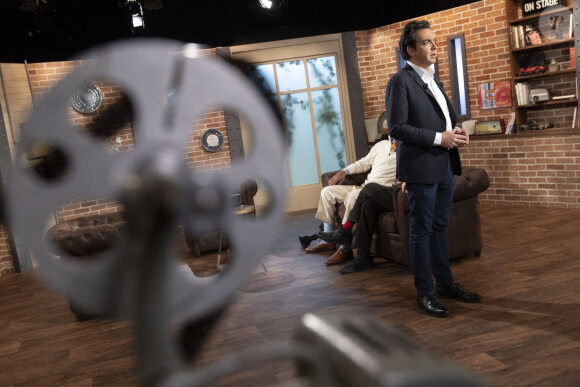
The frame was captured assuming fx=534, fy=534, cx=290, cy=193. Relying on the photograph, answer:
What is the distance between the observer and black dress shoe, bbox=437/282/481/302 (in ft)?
10.5

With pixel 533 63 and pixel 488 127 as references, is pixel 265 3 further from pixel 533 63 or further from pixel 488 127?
pixel 488 127

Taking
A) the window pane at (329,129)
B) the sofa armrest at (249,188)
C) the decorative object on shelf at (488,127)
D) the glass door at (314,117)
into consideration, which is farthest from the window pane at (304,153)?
the sofa armrest at (249,188)

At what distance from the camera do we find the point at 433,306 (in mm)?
3051

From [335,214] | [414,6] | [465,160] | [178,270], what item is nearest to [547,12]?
[414,6]

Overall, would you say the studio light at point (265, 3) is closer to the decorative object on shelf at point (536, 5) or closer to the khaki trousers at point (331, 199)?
the khaki trousers at point (331, 199)

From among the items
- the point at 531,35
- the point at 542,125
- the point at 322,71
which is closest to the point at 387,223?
the point at 542,125

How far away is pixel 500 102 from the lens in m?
5.98

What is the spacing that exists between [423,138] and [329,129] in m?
4.68

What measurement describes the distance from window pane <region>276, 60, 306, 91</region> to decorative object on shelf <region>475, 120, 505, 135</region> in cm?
238

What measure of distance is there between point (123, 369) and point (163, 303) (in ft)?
9.23

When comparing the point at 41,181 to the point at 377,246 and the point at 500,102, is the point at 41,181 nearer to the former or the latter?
the point at 377,246

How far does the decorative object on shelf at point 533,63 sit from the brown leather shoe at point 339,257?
2.93 metres

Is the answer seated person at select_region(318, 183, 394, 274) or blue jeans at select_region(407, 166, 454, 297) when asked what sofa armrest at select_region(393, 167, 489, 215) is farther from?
blue jeans at select_region(407, 166, 454, 297)

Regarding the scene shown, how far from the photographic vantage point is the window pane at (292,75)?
284 inches
